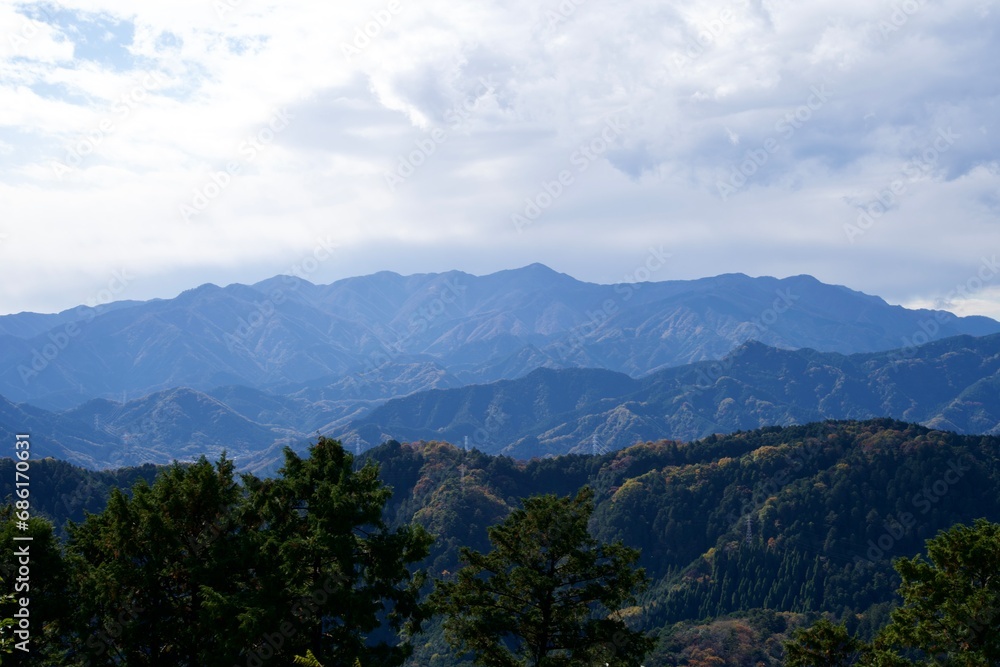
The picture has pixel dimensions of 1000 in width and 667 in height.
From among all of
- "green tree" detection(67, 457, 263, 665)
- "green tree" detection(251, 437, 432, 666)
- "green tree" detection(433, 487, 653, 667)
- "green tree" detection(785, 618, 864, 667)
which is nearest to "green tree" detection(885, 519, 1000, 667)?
"green tree" detection(785, 618, 864, 667)

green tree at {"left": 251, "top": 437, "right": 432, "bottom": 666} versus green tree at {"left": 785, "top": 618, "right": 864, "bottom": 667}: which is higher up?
green tree at {"left": 251, "top": 437, "right": 432, "bottom": 666}

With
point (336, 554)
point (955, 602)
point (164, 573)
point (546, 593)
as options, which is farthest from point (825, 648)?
point (164, 573)

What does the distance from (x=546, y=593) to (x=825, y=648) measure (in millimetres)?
14793

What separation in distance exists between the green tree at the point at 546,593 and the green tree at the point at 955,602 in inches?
470

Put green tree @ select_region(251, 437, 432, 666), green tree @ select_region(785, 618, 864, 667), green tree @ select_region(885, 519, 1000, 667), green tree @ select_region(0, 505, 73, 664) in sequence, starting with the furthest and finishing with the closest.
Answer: green tree @ select_region(785, 618, 864, 667), green tree @ select_region(885, 519, 1000, 667), green tree @ select_region(0, 505, 73, 664), green tree @ select_region(251, 437, 432, 666)

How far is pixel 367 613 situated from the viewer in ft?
86.3

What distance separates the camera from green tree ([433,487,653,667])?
96.2 ft

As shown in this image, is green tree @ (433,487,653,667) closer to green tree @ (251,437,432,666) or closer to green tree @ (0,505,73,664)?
green tree @ (251,437,432,666)

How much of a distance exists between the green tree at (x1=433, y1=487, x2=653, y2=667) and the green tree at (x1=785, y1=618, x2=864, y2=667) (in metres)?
10.7

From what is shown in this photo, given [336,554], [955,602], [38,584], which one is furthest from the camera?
[955,602]

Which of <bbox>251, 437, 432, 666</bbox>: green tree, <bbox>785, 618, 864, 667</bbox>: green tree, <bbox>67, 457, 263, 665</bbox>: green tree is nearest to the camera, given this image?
<bbox>251, 437, 432, 666</bbox>: green tree

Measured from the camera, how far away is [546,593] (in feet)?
96.9

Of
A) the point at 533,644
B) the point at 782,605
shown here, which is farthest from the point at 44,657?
the point at 782,605

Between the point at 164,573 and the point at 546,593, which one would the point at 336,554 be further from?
the point at 546,593
